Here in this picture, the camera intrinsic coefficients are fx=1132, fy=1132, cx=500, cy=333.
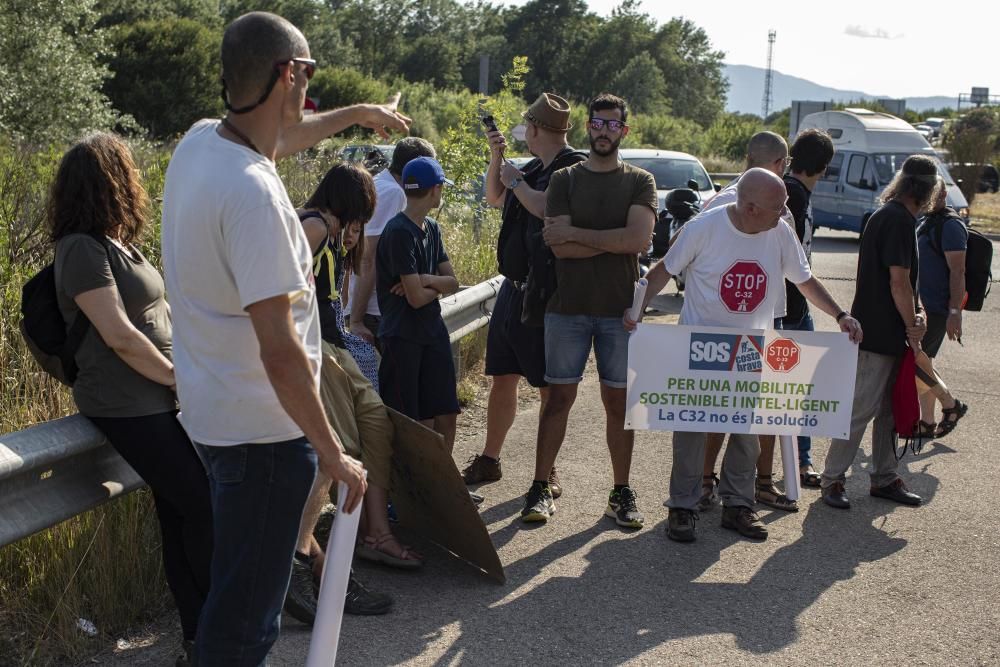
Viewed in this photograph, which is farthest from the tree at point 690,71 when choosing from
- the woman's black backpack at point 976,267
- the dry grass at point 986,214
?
the woman's black backpack at point 976,267

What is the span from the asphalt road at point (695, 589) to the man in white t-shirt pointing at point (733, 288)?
0.61ft

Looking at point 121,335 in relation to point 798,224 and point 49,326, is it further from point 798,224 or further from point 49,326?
point 798,224

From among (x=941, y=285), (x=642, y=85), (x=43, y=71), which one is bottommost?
(x=941, y=285)

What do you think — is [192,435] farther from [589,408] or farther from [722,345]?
[589,408]

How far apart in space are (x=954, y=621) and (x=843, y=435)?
1.35 metres

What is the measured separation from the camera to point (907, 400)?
21.2 ft

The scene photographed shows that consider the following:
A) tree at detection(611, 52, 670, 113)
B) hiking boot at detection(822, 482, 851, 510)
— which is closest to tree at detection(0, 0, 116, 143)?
hiking boot at detection(822, 482, 851, 510)

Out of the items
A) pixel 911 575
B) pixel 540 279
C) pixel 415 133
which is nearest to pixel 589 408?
pixel 540 279

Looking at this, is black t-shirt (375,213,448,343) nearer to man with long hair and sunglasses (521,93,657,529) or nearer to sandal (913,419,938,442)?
man with long hair and sunglasses (521,93,657,529)

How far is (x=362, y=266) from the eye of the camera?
599cm

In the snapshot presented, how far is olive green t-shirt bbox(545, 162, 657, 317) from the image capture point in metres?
5.89

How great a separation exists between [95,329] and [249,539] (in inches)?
48.6

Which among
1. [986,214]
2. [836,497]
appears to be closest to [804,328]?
[836,497]

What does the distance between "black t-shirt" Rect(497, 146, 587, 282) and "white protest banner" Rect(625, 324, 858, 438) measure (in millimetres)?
889
